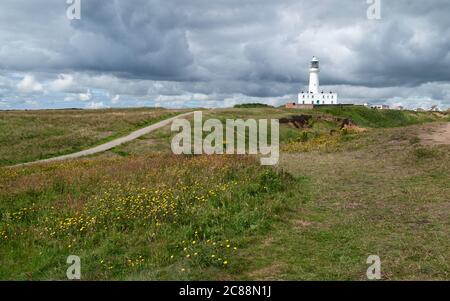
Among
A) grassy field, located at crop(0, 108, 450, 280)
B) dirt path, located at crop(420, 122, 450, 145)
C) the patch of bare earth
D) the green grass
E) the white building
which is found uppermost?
the white building

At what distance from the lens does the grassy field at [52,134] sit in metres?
37.1

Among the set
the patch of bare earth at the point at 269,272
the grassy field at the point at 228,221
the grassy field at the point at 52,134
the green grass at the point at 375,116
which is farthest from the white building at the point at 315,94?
the patch of bare earth at the point at 269,272

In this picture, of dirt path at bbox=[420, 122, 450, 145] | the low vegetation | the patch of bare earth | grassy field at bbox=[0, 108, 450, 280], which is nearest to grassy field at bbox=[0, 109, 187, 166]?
grassy field at bbox=[0, 108, 450, 280]

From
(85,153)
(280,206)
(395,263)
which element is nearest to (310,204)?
(280,206)

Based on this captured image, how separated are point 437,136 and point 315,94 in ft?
367

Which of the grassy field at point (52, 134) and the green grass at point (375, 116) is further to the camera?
the green grass at point (375, 116)

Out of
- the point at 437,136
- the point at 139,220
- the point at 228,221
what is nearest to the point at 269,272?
the point at 228,221

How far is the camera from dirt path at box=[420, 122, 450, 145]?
75.2 ft

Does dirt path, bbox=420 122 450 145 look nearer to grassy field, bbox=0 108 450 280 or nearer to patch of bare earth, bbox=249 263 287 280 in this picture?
grassy field, bbox=0 108 450 280

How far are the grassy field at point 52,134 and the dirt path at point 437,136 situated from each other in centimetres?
2878

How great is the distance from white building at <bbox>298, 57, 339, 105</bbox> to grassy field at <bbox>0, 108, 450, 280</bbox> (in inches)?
4438

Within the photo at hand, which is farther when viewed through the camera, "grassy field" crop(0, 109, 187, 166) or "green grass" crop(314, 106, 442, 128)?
"green grass" crop(314, 106, 442, 128)

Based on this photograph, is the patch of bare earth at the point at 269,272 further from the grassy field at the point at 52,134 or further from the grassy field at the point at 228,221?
the grassy field at the point at 52,134
